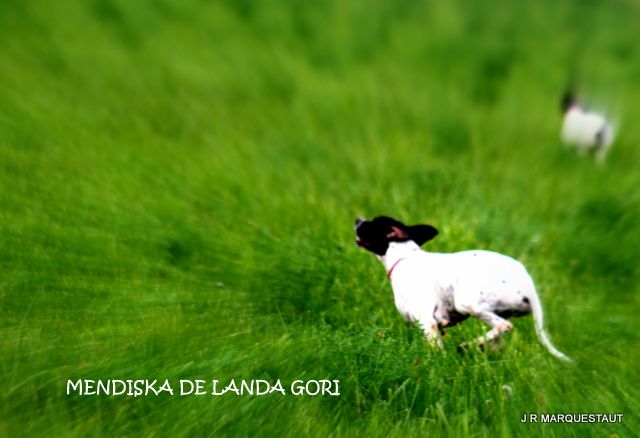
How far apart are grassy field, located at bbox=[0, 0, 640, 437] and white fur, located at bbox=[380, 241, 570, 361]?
0.09 metres

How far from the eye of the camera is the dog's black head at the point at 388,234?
2.94 metres

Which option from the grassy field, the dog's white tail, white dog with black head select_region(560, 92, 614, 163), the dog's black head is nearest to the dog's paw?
the grassy field

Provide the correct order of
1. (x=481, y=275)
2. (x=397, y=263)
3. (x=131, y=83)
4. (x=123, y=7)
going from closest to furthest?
(x=481, y=275), (x=397, y=263), (x=131, y=83), (x=123, y=7)

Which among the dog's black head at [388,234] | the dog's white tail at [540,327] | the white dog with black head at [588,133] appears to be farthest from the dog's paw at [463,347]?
the white dog with black head at [588,133]

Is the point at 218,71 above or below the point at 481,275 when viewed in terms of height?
above

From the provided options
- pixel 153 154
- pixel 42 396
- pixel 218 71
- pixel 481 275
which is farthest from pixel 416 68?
Answer: pixel 42 396

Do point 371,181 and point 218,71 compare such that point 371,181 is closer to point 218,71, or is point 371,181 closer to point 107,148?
point 107,148

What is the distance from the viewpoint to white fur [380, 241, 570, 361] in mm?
2604

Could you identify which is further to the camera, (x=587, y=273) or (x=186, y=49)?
(x=186, y=49)

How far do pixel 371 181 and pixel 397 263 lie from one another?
5.30 feet

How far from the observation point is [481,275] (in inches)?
102

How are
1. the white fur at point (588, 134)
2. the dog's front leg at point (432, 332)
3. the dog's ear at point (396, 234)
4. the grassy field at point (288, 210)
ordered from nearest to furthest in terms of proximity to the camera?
the grassy field at point (288, 210) < the dog's front leg at point (432, 332) < the dog's ear at point (396, 234) < the white fur at point (588, 134)

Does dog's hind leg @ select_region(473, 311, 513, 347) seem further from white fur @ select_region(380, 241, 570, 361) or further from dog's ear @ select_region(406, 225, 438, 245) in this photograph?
dog's ear @ select_region(406, 225, 438, 245)

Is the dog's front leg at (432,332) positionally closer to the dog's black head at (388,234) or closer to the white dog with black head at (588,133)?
the dog's black head at (388,234)
